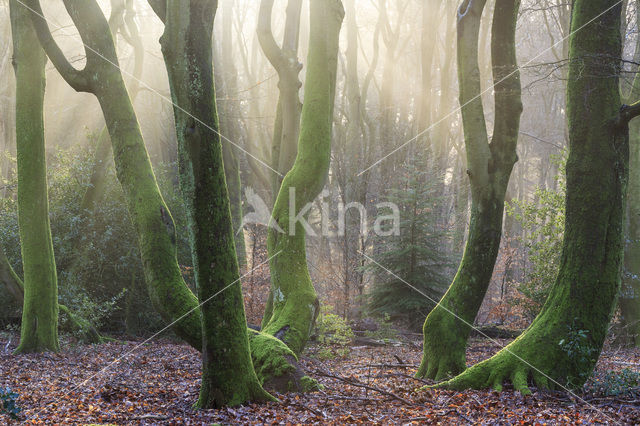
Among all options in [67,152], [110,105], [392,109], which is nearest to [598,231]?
[110,105]

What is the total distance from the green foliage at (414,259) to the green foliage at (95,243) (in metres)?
5.19

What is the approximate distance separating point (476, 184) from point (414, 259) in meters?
6.17

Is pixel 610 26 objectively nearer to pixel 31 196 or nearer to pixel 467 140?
pixel 467 140

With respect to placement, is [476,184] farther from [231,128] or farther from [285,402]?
[231,128]

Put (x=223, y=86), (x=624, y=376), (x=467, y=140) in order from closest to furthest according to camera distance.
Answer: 1. (x=624, y=376)
2. (x=467, y=140)
3. (x=223, y=86)

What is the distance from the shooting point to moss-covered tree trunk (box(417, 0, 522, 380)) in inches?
267

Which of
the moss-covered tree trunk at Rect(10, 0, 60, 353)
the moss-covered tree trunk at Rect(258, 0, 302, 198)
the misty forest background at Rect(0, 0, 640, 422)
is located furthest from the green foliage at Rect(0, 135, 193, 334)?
the moss-covered tree trunk at Rect(258, 0, 302, 198)

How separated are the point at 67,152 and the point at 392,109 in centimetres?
1313

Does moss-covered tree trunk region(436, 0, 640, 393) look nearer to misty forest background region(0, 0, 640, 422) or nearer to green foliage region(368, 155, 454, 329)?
misty forest background region(0, 0, 640, 422)

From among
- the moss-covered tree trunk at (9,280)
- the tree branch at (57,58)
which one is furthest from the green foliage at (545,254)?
the moss-covered tree trunk at (9,280)

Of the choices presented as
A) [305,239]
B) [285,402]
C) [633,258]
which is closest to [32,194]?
[305,239]

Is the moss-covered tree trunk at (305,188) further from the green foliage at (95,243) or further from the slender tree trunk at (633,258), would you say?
the slender tree trunk at (633,258)

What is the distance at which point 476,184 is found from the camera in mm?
6828

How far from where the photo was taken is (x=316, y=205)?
72.2 feet
